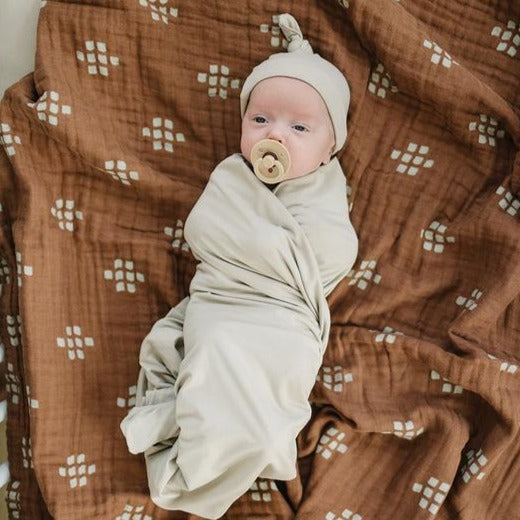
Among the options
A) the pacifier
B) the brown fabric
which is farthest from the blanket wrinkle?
the pacifier

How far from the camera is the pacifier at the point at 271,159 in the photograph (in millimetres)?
1104

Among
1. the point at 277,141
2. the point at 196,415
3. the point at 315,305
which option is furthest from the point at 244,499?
the point at 277,141

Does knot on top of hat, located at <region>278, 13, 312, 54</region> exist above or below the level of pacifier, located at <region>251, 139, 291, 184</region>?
above

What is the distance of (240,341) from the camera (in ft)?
3.55

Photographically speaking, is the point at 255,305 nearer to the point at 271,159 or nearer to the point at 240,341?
the point at 240,341

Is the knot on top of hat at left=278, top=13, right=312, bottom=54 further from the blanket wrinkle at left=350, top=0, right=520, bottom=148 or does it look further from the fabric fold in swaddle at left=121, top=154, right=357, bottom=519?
the fabric fold in swaddle at left=121, top=154, right=357, bottom=519

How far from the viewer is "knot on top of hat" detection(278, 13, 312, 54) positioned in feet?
3.96

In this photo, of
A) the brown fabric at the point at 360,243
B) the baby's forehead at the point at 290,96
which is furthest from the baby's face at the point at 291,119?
the brown fabric at the point at 360,243

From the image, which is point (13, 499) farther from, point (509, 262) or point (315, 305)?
point (509, 262)

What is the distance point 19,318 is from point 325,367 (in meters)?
0.55

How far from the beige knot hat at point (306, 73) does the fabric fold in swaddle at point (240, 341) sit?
3.5 inches

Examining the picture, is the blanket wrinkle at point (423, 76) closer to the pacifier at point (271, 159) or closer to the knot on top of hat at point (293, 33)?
the knot on top of hat at point (293, 33)

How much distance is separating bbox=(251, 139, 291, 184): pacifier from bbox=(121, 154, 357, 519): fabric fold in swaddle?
0.05 m

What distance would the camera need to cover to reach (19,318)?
1246mm
